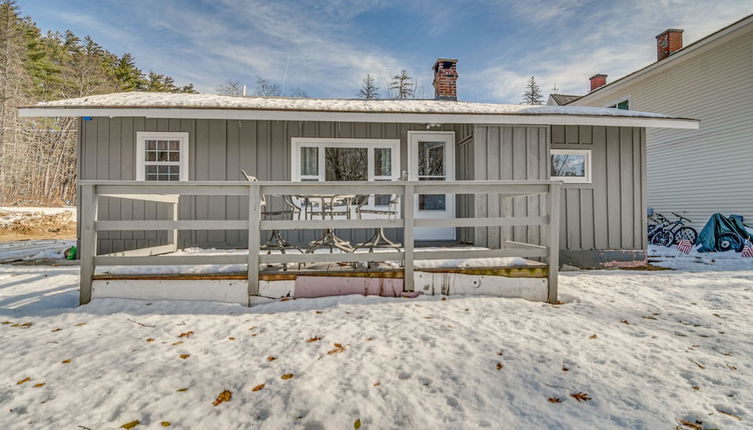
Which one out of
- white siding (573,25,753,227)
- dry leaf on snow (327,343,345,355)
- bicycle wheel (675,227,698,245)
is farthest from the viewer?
bicycle wheel (675,227,698,245)

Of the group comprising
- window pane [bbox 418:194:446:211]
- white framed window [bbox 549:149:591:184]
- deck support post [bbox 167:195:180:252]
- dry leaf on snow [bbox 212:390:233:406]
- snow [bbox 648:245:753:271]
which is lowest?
dry leaf on snow [bbox 212:390:233:406]

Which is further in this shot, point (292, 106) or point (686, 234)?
point (686, 234)

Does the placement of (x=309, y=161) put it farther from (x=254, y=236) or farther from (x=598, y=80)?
(x=598, y=80)

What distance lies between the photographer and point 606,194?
6055 millimetres

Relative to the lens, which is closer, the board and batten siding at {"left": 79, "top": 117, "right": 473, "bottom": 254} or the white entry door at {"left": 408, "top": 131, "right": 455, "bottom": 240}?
the board and batten siding at {"left": 79, "top": 117, "right": 473, "bottom": 254}

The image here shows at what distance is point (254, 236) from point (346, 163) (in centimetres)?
340

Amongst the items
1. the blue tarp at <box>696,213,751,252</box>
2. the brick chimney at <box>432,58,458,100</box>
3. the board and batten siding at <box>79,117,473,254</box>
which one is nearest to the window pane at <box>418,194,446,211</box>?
the board and batten siding at <box>79,117,473,254</box>

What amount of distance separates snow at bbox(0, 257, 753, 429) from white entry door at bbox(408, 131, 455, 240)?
3080mm

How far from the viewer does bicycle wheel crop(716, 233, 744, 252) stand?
7188 millimetres

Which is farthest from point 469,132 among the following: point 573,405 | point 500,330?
point 573,405

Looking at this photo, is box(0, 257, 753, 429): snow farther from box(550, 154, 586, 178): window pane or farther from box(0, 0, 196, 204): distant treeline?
box(0, 0, 196, 204): distant treeline

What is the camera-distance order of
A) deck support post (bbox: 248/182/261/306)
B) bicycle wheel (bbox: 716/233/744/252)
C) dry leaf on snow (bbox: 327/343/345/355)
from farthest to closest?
bicycle wheel (bbox: 716/233/744/252) < deck support post (bbox: 248/182/261/306) < dry leaf on snow (bbox: 327/343/345/355)

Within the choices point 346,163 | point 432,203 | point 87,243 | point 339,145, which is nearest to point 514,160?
point 432,203

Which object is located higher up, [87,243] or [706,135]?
[706,135]
